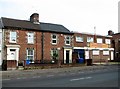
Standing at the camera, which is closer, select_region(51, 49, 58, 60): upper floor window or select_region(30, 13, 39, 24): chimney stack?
select_region(51, 49, 58, 60): upper floor window

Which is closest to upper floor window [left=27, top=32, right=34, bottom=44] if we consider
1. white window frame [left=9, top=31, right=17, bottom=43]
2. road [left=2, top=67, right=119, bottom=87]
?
white window frame [left=9, top=31, right=17, bottom=43]

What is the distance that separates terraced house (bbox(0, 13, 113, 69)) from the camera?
34688 mm

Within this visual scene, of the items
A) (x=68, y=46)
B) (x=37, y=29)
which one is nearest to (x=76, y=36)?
(x=68, y=46)

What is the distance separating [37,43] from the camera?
3816 centimetres

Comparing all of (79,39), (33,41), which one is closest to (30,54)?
(33,41)

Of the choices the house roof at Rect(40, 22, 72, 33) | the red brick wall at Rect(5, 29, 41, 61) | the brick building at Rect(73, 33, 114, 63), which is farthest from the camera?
the brick building at Rect(73, 33, 114, 63)

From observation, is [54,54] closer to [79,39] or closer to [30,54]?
[30,54]

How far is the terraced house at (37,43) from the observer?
3469 cm

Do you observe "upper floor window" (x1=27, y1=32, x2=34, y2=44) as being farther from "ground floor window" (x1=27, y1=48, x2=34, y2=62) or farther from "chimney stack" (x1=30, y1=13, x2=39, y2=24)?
"chimney stack" (x1=30, y1=13, x2=39, y2=24)

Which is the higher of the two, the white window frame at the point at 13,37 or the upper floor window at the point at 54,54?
the white window frame at the point at 13,37

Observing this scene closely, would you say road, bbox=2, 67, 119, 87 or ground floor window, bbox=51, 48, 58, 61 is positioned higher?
ground floor window, bbox=51, 48, 58, 61

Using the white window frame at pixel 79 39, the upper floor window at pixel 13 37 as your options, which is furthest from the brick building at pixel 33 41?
the white window frame at pixel 79 39

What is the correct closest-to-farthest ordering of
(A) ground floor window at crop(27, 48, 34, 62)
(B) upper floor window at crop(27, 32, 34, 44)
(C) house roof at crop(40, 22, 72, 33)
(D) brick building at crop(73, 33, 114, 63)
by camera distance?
(A) ground floor window at crop(27, 48, 34, 62)
(B) upper floor window at crop(27, 32, 34, 44)
(C) house roof at crop(40, 22, 72, 33)
(D) brick building at crop(73, 33, 114, 63)

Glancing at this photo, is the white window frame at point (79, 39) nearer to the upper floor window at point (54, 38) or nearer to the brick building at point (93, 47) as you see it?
the brick building at point (93, 47)
